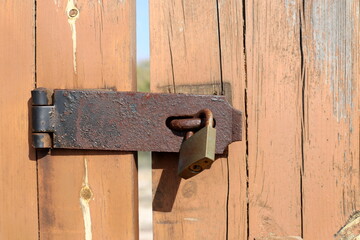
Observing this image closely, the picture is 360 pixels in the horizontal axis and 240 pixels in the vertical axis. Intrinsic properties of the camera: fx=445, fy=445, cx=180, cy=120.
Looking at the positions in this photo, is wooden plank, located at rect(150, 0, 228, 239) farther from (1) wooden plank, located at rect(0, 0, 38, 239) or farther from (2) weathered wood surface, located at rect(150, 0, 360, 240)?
(1) wooden plank, located at rect(0, 0, 38, 239)

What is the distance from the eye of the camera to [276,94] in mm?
964

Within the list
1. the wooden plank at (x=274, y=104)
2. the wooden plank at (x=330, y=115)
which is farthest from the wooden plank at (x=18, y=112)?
the wooden plank at (x=330, y=115)

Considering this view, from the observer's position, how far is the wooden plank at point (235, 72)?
0.96 meters

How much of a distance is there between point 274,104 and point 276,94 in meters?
0.02

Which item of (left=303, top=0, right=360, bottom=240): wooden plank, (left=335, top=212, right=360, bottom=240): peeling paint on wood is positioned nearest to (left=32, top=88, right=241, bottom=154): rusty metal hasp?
(left=303, top=0, right=360, bottom=240): wooden plank

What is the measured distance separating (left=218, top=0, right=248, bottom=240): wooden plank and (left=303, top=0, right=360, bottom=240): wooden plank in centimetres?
13

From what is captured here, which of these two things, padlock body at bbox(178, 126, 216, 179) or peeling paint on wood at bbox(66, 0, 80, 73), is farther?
peeling paint on wood at bbox(66, 0, 80, 73)

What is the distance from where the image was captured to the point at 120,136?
0.94 m

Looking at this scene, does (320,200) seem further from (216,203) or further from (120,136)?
(120,136)

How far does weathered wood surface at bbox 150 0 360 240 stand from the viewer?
960mm

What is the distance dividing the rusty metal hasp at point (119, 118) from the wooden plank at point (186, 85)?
5 cm

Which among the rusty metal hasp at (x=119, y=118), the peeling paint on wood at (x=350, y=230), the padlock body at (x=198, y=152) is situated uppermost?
the rusty metal hasp at (x=119, y=118)

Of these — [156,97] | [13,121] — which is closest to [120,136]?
[156,97]

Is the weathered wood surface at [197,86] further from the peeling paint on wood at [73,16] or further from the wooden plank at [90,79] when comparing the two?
the peeling paint on wood at [73,16]
